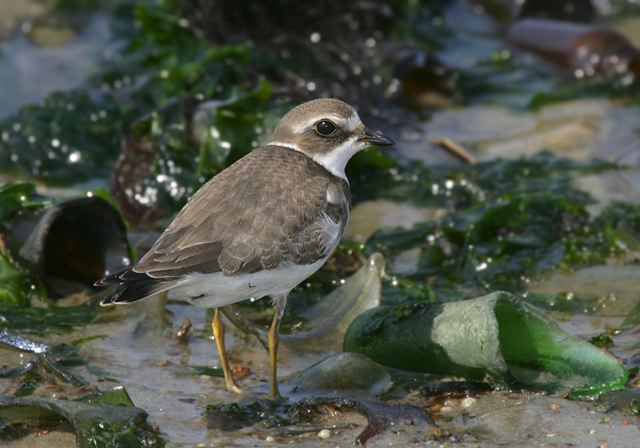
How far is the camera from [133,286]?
433 centimetres

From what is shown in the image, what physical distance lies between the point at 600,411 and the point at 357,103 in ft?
12.8

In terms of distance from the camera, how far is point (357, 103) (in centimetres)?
777

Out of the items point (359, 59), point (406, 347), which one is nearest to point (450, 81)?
point (359, 59)

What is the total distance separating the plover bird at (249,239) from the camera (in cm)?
441

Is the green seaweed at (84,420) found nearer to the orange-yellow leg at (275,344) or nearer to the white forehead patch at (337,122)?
the orange-yellow leg at (275,344)

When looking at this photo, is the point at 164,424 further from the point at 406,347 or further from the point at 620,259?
the point at 620,259

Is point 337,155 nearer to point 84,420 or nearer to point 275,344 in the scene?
point 275,344

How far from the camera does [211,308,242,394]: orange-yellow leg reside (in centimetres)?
473

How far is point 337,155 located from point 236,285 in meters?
0.99

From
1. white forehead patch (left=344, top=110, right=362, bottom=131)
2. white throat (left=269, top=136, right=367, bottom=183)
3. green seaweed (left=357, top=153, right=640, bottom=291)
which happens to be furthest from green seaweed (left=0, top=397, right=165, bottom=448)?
green seaweed (left=357, top=153, right=640, bottom=291)

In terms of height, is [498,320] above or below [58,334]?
above

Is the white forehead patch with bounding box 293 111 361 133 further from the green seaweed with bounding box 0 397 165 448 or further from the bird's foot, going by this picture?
the green seaweed with bounding box 0 397 165 448

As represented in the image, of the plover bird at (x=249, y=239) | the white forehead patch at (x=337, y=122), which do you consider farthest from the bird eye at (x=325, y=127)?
the plover bird at (x=249, y=239)

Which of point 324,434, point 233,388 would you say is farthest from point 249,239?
point 324,434
